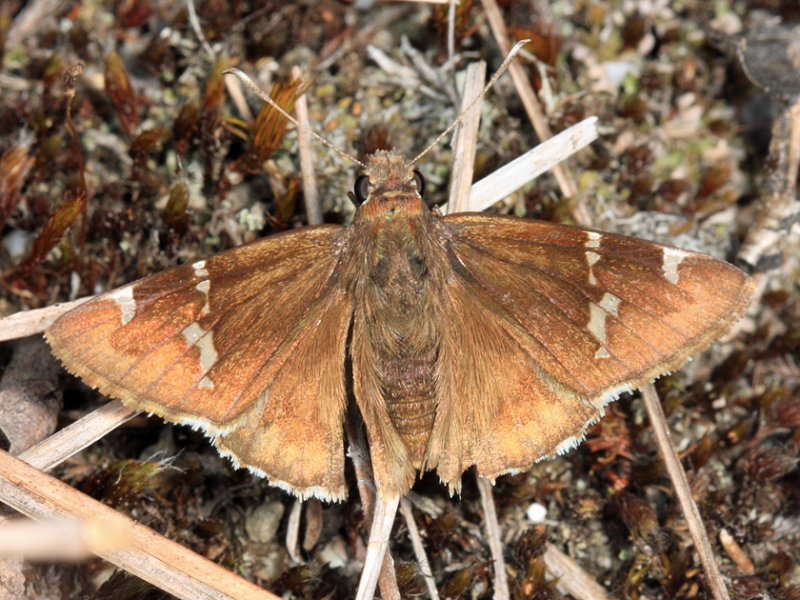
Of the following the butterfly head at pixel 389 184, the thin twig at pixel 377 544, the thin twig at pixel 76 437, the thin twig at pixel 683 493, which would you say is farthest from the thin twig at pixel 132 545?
the thin twig at pixel 683 493

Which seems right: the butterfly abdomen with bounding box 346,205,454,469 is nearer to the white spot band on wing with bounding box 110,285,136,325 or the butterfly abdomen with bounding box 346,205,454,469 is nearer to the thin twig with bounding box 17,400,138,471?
the white spot band on wing with bounding box 110,285,136,325

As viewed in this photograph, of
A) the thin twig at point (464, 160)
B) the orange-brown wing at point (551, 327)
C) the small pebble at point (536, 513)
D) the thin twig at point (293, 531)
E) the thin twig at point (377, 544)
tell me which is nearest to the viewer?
the orange-brown wing at point (551, 327)

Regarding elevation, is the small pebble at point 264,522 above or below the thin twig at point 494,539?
above

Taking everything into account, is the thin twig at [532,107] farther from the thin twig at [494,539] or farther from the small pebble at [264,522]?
the small pebble at [264,522]

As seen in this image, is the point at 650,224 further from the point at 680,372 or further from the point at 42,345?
the point at 42,345

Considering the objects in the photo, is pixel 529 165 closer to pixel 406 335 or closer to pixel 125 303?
pixel 406 335

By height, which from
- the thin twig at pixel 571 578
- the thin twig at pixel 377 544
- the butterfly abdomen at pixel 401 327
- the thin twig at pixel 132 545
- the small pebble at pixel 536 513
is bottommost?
the thin twig at pixel 571 578
